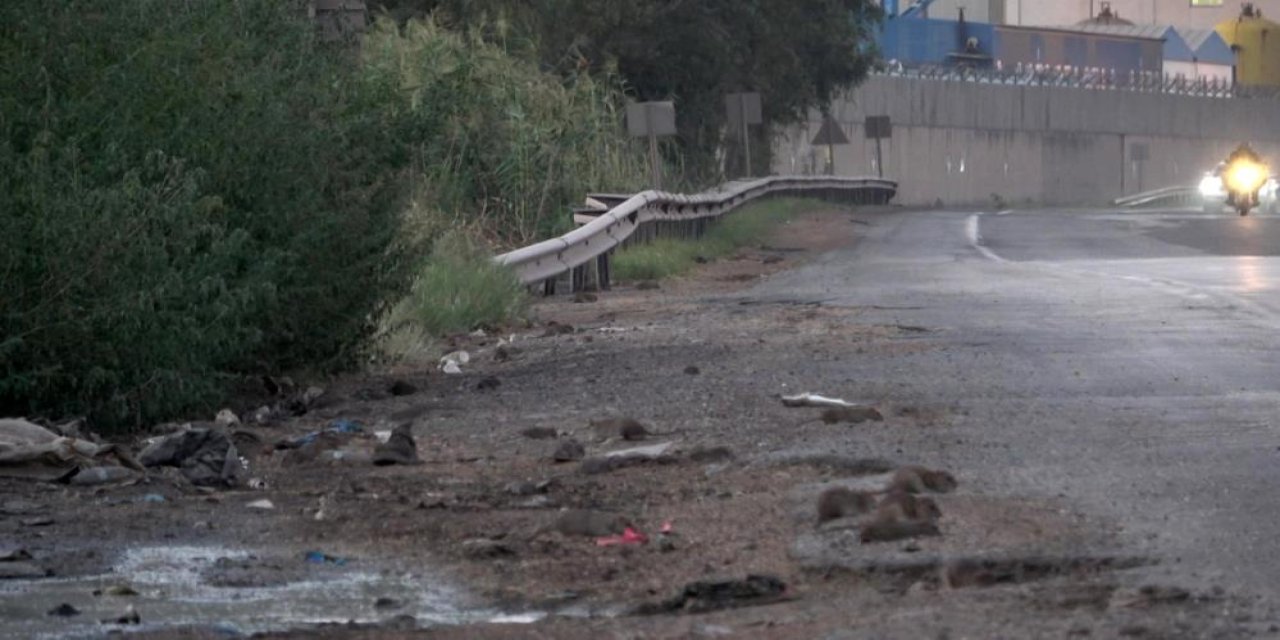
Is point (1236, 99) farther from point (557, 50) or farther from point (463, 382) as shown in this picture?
point (463, 382)

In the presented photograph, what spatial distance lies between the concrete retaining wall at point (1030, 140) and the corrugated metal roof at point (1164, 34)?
60.8 feet

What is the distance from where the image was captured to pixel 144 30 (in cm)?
1031

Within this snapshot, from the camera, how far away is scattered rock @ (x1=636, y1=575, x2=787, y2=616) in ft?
18.9

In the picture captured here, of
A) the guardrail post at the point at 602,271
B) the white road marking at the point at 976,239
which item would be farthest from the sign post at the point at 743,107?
the guardrail post at the point at 602,271

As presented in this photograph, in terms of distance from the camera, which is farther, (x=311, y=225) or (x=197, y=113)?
(x=311, y=225)

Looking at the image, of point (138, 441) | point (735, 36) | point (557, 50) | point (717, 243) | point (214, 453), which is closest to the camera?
point (214, 453)

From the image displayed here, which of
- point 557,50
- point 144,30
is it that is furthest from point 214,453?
point 557,50

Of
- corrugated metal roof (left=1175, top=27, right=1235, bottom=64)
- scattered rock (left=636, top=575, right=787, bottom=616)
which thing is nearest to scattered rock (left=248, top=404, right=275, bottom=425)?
scattered rock (left=636, top=575, right=787, bottom=616)

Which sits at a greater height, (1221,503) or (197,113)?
(197,113)

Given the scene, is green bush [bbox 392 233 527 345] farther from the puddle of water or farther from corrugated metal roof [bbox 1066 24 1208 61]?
corrugated metal roof [bbox 1066 24 1208 61]

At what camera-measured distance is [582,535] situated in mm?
6871

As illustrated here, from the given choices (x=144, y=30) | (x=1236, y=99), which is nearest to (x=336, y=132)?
(x=144, y=30)

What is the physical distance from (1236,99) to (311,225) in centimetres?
8367

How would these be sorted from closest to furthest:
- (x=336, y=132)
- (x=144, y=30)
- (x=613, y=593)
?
(x=613, y=593)
(x=144, y=30)
(x=336, y=132)
